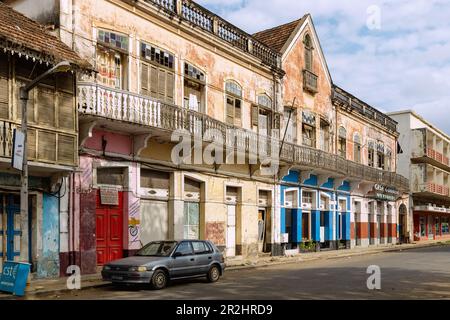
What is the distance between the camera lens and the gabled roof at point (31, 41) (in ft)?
49.8

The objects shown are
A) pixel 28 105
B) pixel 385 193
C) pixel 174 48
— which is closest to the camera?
pixel 28 105

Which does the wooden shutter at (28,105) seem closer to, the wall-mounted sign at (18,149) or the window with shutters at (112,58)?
the wall-mounted sign at (18,149)

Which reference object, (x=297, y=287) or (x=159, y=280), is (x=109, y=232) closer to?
(x=159, y=280)

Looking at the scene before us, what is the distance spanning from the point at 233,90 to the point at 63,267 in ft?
40.0

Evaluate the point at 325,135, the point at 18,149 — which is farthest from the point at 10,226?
the point at 325,135

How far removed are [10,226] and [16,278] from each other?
3.18 metres

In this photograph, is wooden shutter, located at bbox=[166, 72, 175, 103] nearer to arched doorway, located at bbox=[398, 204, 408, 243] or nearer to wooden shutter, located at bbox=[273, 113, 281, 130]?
wooden shutter, located at bbox=[273, 113, 281, 130]

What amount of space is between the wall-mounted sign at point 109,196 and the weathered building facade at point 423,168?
37980 millimetres

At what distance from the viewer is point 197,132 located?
2252 cm

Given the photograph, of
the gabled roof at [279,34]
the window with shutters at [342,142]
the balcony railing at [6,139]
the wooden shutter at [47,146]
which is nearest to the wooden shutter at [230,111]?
the gabled roof at [279,34]

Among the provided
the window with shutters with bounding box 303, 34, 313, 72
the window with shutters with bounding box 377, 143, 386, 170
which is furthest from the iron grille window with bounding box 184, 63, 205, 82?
the window with shutters with bounding box 377, 143, 386, 170

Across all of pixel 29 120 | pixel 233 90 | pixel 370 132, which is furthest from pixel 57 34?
pixel 370 132

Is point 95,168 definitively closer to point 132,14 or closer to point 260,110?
point 132,14

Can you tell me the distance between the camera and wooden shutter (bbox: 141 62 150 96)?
21.2m
